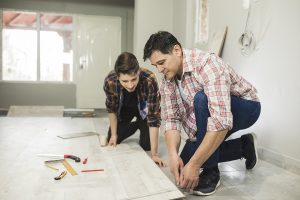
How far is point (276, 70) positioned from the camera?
215 centimetres

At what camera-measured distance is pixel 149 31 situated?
4883 millimetres

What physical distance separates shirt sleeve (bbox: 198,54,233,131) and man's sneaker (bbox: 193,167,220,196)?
0.37 metres

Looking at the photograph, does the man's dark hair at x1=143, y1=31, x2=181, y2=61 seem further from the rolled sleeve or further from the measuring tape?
the measuring tape

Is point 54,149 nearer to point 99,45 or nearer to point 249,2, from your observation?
point 249,2

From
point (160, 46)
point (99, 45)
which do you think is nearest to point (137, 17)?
point (99, 45)

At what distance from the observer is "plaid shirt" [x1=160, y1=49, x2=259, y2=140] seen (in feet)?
4.11

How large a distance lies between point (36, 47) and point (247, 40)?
4907 millimetres

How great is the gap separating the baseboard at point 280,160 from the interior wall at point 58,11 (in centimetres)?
467

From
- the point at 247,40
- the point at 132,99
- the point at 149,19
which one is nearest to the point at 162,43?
the point at 132,99

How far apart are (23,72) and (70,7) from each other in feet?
5.56

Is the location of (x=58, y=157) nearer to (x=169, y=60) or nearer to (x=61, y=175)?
(x=61, y=175)

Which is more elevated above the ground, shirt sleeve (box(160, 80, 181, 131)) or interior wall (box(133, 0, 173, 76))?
interior wall (box(133, 0, 173, 76))

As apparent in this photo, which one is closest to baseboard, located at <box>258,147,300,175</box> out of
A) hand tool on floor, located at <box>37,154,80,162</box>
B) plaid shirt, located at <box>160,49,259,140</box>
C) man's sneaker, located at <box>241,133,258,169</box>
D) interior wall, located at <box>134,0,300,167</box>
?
interior wall, located at <box>134,0,300,167</box>

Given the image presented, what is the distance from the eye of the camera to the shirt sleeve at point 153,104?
6.90 feet
